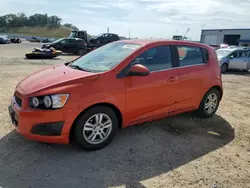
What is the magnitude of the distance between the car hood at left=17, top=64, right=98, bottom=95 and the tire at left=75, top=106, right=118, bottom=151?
0.46 metres

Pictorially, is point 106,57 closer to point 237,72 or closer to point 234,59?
point 234,59

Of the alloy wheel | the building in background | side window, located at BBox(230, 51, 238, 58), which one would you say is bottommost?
the alloy wheel

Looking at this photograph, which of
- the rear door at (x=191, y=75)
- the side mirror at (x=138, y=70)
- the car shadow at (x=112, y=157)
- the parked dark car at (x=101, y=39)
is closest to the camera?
the car shadow at (x=112, y=157)

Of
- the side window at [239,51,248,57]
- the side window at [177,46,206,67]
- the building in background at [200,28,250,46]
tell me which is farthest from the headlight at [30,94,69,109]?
the building in background at [200,28,250,46]

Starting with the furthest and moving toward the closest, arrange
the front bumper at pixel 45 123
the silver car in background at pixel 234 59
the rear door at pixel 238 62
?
the rear door at pixel 238 62 → the silver car in background at pixel 234 59 → the front bumper at pixel 45 123

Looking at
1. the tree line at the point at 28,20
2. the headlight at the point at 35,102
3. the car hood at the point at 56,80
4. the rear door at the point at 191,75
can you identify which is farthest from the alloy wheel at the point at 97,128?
the tree line at the point at 28,20

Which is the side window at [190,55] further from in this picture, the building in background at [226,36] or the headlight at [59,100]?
the building in background at [226,36]

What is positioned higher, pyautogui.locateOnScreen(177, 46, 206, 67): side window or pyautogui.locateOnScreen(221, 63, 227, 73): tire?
pyautogui.locateOnScreen(177, 46, 206, 67): side window

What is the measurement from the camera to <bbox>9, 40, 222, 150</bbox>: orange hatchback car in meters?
3.24

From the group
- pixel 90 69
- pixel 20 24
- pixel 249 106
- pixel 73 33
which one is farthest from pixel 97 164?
pixel 20 24

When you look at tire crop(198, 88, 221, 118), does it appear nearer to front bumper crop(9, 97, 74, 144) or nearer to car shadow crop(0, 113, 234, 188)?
car shadow crop(0, 113, 234, 188)

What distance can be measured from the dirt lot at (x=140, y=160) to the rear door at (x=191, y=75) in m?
0.54

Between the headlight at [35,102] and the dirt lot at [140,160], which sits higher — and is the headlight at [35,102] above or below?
above

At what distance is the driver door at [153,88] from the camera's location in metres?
3.81
